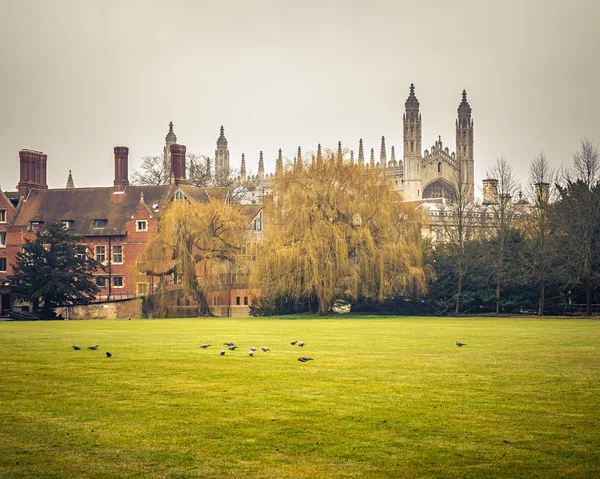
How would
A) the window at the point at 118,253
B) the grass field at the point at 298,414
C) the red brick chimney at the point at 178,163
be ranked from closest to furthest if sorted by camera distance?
the grass field at the point at 298,414, the window at the point at 118,253, the red brick chimney at the point at 178,163

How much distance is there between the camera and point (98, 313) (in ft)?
204

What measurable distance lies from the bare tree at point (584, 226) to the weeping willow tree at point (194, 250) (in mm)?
20476

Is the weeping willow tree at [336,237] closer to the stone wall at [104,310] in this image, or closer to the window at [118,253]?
the stone wall at [104,310]

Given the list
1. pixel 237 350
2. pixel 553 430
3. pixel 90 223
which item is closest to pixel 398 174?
pixel 90 223

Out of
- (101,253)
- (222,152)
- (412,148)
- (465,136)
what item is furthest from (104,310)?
(465,136)

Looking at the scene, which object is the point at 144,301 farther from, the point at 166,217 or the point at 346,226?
the point at 346,226

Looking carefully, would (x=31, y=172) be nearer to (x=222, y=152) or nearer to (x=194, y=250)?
(x=194, y=250)

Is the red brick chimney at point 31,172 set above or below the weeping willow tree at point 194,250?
above

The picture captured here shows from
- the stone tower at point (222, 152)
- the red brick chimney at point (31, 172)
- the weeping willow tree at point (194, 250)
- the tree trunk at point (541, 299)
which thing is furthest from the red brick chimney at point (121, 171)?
the stone tower at point (222, 152)

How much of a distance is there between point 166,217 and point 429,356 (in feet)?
126

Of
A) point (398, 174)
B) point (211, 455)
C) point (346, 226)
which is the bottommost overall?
point (211, 455)

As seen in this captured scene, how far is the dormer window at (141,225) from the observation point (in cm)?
7262

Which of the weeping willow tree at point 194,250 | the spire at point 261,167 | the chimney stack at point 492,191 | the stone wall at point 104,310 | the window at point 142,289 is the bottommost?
A: the stone wall at point 104,310

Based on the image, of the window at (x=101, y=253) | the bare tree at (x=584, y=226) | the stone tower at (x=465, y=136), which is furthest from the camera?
the stone tower at (x=465, y=136)
